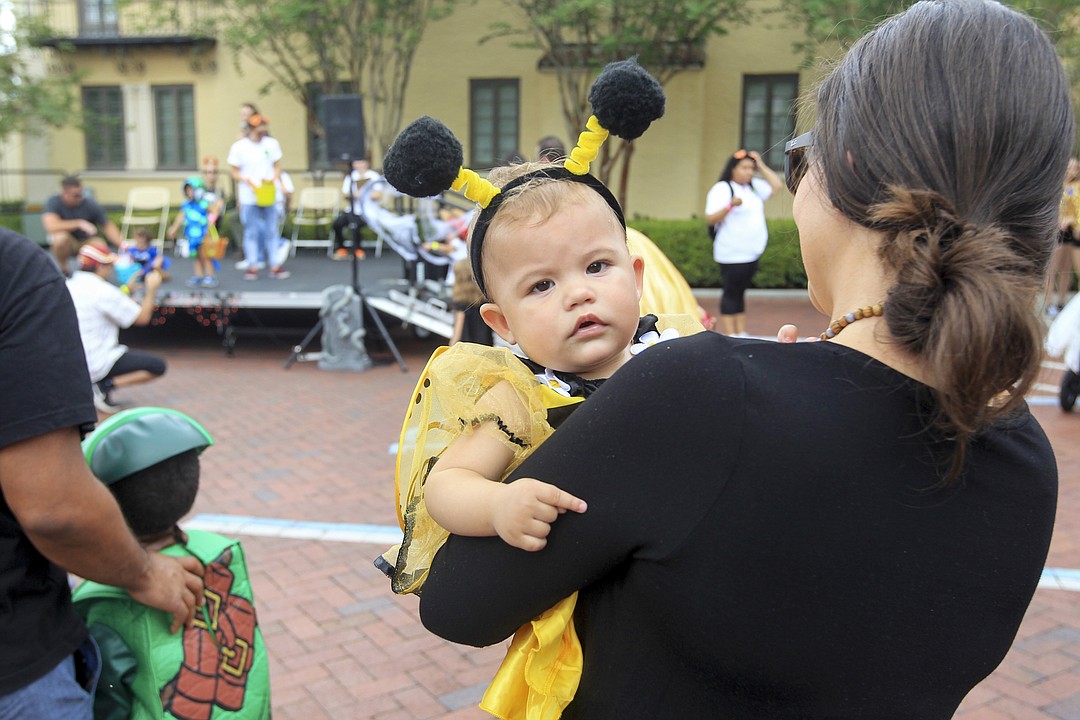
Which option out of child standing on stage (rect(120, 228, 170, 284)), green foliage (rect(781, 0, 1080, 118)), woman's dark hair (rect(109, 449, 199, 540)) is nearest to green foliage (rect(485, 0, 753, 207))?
green foliage (rect(781, 0, 1080, 118))

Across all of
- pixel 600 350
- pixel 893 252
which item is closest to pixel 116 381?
pixel 600 350

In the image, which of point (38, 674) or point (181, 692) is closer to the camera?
point (38, 674)

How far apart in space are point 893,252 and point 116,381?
8.15 meters

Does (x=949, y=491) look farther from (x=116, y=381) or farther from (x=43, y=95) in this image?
(x=43, y=95)

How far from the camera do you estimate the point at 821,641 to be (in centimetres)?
105

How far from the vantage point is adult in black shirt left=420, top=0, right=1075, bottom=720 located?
1.02 metres

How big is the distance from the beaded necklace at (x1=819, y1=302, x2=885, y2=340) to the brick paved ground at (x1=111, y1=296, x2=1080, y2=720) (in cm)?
50

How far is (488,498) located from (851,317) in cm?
52

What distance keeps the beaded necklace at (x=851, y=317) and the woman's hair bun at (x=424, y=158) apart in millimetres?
645

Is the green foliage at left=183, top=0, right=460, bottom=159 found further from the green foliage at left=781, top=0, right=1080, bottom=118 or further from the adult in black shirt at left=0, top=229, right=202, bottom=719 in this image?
the adult in black shirt at left=0, top=229, right=202, bottom=719

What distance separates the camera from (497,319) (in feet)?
5.42

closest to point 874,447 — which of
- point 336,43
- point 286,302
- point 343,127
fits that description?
point 286,302

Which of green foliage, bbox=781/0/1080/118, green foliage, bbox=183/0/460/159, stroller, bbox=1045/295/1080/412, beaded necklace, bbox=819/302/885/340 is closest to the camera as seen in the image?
beaded necklace, bbox=819/302/885/340

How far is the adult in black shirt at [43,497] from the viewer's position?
1599mm
